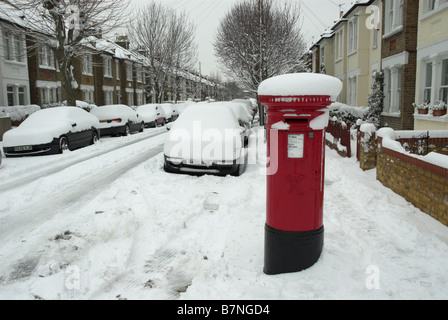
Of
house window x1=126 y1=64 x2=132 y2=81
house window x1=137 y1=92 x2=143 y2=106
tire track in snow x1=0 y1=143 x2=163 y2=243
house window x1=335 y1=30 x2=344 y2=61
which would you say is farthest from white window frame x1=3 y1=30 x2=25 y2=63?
house window x1=137 y1=92 x2=143 y2=106

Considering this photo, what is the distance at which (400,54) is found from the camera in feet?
46.8

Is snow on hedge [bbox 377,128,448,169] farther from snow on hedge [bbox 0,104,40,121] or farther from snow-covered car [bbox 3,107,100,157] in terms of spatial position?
snow on hedge [bbox 0,104,40,121]

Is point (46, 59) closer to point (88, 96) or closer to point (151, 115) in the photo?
point (88, 96)

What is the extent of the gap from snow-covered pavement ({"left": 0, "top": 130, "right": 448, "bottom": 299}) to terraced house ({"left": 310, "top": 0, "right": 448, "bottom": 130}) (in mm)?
6578

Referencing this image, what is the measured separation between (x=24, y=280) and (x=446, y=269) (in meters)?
4.07

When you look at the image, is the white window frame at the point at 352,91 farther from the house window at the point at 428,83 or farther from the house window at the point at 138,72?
the house window at the point at 138,72

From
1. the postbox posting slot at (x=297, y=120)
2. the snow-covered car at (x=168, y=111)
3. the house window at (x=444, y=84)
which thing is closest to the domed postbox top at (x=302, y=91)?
the postbox posting slot at (x=297, y=120)

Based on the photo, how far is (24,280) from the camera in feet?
12.2

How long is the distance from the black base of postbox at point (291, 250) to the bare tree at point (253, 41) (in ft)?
51.2

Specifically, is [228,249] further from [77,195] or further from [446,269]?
[77,195]

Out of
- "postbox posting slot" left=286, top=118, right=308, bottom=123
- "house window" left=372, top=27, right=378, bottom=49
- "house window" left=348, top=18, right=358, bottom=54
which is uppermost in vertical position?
"house window" left=348, top=18, right=358, bottom=54

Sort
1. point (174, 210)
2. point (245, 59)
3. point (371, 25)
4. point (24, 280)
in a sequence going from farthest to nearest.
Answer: point (245, 59)
point (371, 25)
point (174, 210)
point (24, 280)

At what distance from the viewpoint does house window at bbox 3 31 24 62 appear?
22.8 metres
